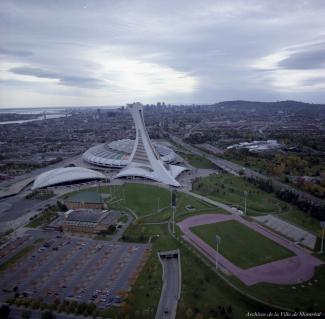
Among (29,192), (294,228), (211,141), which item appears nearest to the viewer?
(294,228)

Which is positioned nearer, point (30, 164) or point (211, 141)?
point (30, 164)

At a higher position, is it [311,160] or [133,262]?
[311,160]

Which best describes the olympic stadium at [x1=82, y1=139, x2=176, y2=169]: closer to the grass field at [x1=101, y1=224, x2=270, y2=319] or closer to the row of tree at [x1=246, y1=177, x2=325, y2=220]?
the row of tree at [x1=246, y1=177, x2=325, y2=220]

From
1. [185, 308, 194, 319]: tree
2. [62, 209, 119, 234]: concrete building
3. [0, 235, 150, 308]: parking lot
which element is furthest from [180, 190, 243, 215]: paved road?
[185, 308, 194, 319]: tree

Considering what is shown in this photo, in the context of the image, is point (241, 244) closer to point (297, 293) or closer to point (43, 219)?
point (297, 293)

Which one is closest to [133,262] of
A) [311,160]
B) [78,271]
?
[78,271]

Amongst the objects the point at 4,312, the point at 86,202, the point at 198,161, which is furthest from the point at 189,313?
the point at 198,161

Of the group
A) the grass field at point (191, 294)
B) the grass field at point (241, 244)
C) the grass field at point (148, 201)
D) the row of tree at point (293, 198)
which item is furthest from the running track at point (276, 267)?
the row of tree at point (293, 198)

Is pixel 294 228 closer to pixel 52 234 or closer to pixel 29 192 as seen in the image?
pixel 52 234
